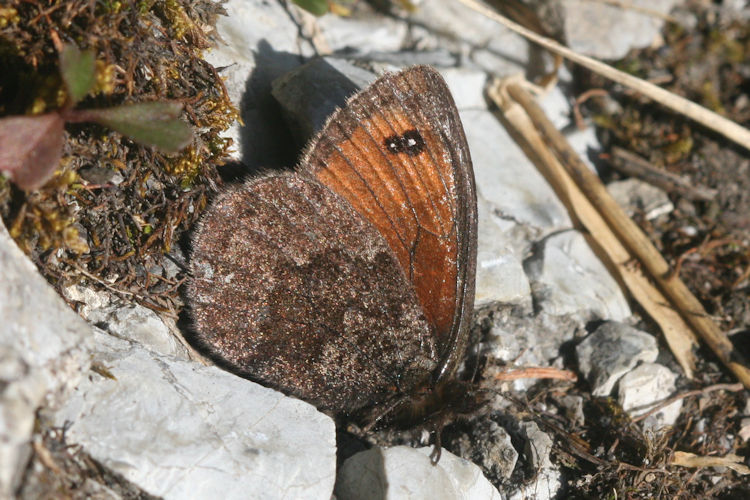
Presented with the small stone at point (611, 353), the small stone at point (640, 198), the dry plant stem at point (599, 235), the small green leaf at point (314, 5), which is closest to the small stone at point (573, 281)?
the dry plant stem at point (599, 235)

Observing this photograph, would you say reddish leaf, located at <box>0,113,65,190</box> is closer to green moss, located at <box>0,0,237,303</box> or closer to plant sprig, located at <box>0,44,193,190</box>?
plant sprig, located at <box>0,44,193,190</box>

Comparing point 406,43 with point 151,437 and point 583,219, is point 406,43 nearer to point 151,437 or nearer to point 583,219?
point 583,219

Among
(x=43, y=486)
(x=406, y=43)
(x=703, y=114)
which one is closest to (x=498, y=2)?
(x=406, y=43)

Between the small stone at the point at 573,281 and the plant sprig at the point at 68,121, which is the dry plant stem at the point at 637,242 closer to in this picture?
the small stone at the point at 573,281

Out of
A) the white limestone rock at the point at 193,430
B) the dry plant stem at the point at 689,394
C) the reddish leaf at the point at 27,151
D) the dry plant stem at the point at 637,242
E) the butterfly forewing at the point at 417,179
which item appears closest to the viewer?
the reddish leaf at the point at 27,151

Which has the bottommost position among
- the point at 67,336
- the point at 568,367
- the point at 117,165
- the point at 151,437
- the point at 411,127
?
the point at 568,367
